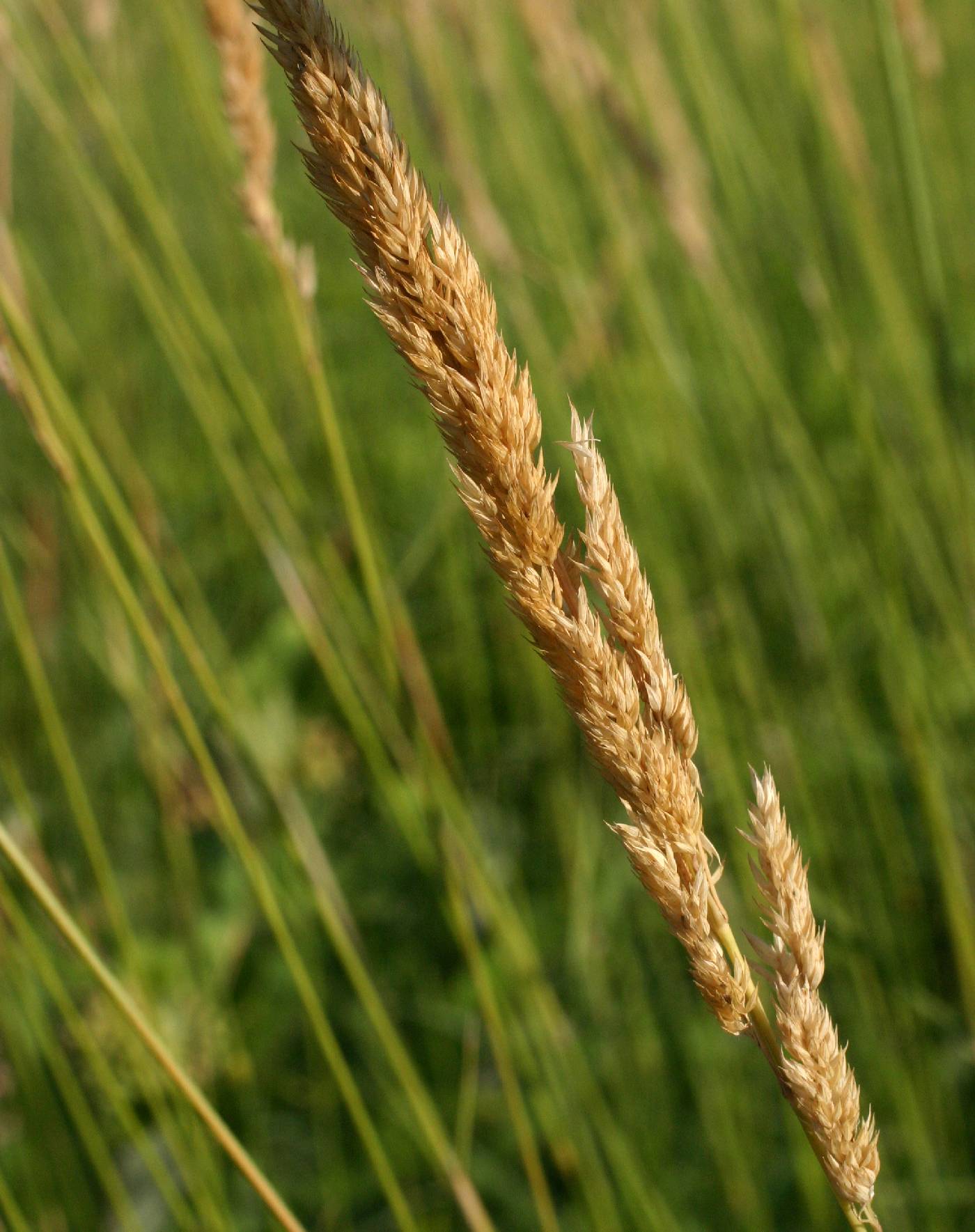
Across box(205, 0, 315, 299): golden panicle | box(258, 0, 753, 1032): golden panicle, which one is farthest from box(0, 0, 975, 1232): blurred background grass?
box(258, 0, 753, 1032): golden panicle

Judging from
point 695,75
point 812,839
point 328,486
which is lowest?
point 812,839

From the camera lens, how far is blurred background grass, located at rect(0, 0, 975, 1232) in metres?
0.92

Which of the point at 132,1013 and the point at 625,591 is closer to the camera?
the point at 625,591

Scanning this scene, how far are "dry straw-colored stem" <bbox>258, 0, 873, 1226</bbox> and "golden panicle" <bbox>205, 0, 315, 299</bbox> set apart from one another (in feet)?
1.09

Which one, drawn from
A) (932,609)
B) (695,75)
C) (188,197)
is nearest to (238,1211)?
(932,609)

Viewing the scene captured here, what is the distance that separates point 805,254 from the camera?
1421 millimetres

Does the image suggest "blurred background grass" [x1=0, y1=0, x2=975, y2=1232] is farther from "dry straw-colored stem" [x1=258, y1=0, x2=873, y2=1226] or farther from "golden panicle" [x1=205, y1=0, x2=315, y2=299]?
"dry straw-colored stem" [x1=258, y1=0, x2=873, y2=1226]

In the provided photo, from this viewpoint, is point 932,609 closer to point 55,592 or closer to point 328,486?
point 328,486

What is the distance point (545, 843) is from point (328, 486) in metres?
0.80

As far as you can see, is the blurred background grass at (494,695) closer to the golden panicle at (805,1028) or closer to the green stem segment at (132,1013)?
the green stem segment at (132,1013)

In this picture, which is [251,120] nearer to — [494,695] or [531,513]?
[531,513]

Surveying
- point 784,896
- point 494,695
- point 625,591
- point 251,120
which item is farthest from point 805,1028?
point 494,695

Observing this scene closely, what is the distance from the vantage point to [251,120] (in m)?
0.77

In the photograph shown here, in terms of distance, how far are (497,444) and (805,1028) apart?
260mm
